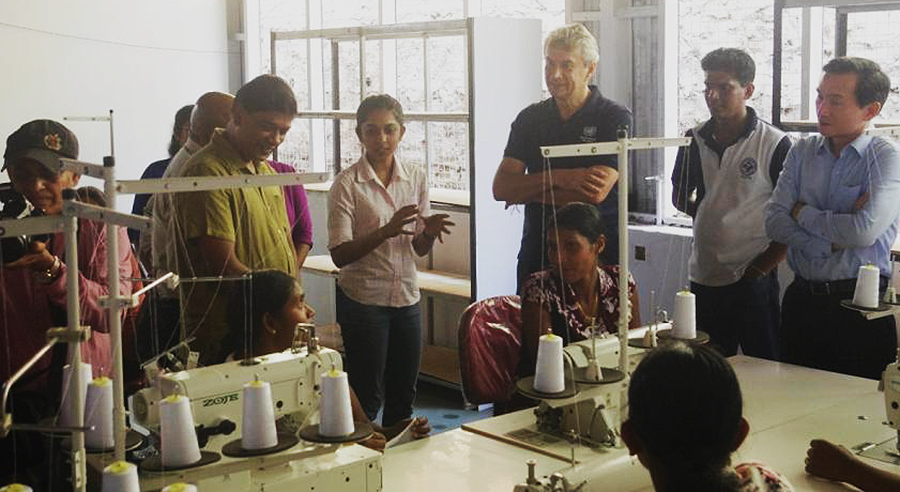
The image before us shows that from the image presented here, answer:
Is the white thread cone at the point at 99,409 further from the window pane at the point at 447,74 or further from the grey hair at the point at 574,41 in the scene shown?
the window pane at the point at 447,74

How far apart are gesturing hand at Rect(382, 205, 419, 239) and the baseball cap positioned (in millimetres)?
1038

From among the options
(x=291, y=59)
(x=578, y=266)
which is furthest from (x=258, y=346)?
(x=291, y=59)

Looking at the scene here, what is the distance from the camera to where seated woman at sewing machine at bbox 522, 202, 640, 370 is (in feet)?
10.9

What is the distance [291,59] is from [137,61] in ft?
3.39

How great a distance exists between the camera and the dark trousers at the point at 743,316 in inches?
156

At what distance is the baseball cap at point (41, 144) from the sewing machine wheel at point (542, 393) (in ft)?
4.61

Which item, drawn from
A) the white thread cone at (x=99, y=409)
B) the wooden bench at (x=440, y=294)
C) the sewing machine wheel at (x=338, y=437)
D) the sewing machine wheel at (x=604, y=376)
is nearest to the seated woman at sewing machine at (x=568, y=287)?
the sewing machine wheel at (x=604, y=376)

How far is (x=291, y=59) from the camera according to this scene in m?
7.86

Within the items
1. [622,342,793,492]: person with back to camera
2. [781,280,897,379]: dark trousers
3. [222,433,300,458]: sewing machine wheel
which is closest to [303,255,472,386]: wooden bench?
[781,280,897,379]: dark trousers

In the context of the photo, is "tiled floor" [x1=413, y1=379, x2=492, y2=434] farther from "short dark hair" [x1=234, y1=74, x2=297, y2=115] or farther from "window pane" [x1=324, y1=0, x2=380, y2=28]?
"window pane" [x1=324, y1=0, x2=380, y2=28]

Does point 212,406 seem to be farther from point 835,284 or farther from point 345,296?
point 835,284

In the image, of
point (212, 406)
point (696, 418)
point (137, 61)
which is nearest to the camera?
point (696, 418)

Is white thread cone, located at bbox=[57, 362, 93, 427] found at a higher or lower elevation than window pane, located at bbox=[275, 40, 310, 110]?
lower

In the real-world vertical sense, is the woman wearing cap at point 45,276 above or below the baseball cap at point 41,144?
below
